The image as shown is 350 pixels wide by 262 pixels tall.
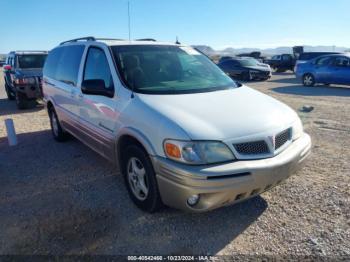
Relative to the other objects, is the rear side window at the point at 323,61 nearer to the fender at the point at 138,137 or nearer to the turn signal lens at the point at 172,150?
the fender at the point at 138,137

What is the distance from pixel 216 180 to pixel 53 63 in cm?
471

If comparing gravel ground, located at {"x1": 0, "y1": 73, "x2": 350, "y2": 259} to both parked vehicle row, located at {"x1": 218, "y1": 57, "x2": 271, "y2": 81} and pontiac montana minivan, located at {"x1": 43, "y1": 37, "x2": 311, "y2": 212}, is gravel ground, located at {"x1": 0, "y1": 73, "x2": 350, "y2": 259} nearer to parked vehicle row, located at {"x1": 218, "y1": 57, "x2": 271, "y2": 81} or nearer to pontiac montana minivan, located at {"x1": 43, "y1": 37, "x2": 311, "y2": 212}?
pontiac montana minivan, located at {"x1": 43, "y1": 37, "x2": 311, "y2": 212}

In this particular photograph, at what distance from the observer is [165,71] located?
3.99 m

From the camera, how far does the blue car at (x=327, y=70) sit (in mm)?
13938

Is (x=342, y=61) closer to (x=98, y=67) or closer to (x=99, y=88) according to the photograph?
(x=98, y=67)

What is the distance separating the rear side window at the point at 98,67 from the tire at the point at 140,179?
91 cm

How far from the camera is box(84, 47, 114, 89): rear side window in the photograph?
386cm

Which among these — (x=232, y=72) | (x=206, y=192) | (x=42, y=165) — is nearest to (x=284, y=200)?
(x=206, y=192)

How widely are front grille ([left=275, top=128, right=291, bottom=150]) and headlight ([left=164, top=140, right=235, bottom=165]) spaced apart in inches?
22.6

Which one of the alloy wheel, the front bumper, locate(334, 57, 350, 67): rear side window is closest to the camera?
the front bumper

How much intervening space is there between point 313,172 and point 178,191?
248 cm

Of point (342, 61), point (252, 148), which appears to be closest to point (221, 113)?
point (252, 148)

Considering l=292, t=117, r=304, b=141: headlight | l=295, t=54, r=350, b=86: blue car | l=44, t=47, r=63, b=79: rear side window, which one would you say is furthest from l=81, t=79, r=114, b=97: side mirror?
l=295, t=54, r=350, b=86: blue car

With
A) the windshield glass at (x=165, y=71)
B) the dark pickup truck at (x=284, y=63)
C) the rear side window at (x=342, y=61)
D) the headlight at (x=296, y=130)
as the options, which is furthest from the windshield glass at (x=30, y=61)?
the dark pickup truck at (x=284, y=63)
